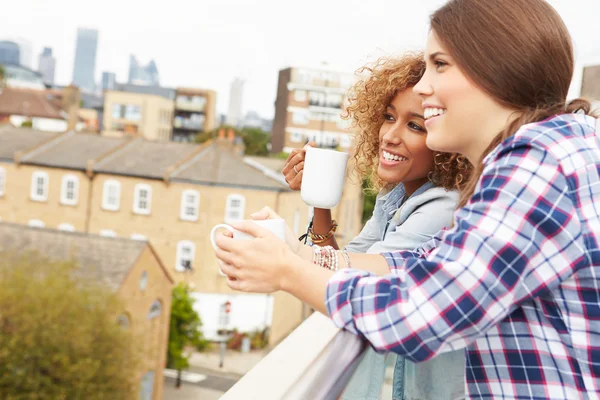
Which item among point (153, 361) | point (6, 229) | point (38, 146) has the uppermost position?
point (38, 146)

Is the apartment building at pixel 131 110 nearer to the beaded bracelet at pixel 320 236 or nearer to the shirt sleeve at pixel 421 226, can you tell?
the beaded bracelet at pixel 320 236

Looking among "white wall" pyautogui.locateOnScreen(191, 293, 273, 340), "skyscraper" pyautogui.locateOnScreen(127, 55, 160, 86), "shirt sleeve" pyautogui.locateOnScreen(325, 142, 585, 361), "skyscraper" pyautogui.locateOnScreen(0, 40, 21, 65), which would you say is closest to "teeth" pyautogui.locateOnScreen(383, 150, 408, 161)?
"shirt sleeve" pyautogui.locateOnScreen(325, 142, 585, 361)

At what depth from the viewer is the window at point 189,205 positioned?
26703mm

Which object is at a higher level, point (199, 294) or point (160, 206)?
point (160, 206)

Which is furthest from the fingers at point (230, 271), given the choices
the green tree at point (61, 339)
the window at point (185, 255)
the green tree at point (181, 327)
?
the window at point (185, 255)

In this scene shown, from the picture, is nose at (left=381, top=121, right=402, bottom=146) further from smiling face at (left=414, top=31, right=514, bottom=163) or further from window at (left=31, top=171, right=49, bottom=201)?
window at (left=31, top=171, right=49, bottom=201)

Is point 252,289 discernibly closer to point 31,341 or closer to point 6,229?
point 31,341

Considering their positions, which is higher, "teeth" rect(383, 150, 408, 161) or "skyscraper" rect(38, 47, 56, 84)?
"teeth" rect(383, 150, 408, 161)

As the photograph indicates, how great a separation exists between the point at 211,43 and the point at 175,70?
17.5 feet

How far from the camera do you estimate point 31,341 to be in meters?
23.0

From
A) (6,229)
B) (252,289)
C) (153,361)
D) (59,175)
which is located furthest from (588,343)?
(59,175)

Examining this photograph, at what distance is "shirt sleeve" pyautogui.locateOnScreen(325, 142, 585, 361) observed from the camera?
3.01ft

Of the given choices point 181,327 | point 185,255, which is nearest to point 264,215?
point 181,327

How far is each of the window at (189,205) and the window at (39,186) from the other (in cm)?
560
